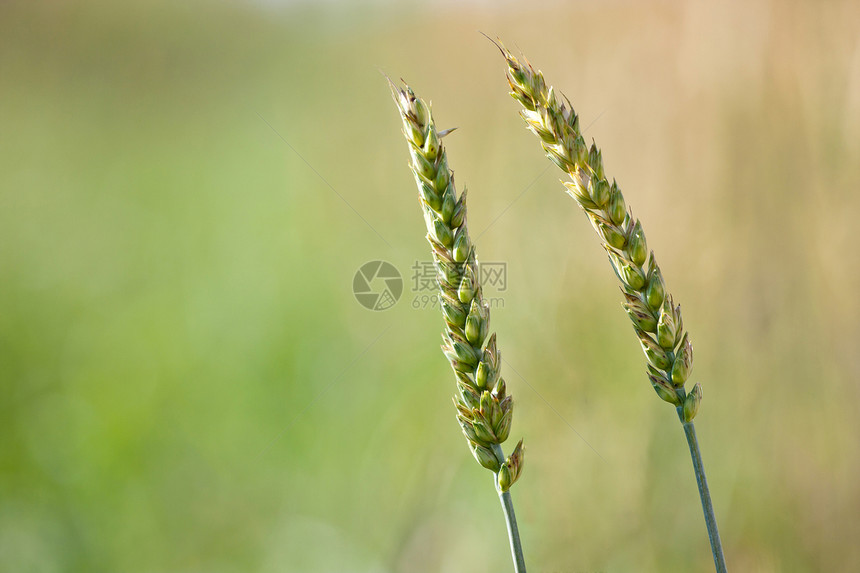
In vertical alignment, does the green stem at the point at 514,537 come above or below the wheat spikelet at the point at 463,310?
below

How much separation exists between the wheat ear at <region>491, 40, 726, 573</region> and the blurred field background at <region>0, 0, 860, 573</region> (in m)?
1.24

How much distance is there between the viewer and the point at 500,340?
2.34 meters

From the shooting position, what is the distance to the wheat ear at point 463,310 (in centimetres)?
78

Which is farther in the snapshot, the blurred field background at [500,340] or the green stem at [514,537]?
the blurred field background at [500,340]

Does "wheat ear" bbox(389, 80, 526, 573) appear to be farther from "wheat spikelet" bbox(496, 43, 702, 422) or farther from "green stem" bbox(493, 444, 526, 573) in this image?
"wheat spikelet" bbox(496, 43, 702, 422)

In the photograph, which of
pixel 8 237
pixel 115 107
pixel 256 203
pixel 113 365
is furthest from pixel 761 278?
pixel 115 107

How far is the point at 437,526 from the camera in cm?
211

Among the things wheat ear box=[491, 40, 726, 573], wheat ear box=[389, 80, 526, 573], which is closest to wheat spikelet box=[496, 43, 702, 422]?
wheat ear box=[491, 40, 726, 573]

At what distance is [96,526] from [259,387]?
2.79 feet

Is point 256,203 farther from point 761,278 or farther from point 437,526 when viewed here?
point 761,278

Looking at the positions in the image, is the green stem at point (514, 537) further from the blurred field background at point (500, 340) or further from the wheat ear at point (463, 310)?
the blurred field background at point (500, 340)

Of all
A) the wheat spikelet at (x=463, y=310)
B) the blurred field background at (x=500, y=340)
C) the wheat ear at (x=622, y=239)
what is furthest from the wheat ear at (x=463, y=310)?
the blurred field background at (x=500, y=340)

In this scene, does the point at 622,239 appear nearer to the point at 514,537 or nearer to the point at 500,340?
the point at 514,537

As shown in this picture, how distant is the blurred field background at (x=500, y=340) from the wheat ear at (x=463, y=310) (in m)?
1.30
